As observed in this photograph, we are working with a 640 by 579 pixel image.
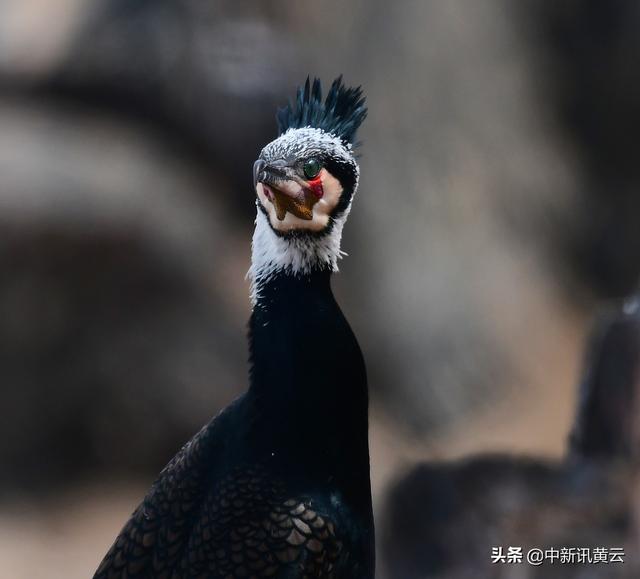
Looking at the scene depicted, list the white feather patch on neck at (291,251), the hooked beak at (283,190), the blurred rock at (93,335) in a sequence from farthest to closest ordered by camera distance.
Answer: the blurred rock at (93,335) < the white feather patch on neck at (291,251) < the hooked beak at (283,190)

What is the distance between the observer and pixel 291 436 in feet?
7.96

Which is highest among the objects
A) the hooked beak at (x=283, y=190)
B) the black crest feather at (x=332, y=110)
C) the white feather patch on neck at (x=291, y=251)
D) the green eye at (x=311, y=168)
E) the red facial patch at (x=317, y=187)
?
the black crest feather at (x=332, y=110)

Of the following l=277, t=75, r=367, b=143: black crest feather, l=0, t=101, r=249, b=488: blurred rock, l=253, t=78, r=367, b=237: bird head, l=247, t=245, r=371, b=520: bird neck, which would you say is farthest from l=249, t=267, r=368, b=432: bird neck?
l=0, t=101, r=249, b=488: blurred rock

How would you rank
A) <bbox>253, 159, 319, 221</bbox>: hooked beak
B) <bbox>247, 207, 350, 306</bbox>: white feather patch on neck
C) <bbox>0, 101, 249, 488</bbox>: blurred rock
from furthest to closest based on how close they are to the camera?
<bbox>0, 101, 249, 488</bbox>: blurred rock
<bbox>247, 207, 350, 306</bbox>: white feather patch on neck
<bbox>253, 159, 319, 221</bbox>: hooked beak

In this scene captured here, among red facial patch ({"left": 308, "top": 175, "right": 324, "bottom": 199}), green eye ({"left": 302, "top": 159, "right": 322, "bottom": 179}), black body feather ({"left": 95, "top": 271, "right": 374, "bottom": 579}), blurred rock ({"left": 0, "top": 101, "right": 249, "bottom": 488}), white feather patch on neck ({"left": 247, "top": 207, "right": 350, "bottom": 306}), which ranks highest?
blurred rock ({"left": 0, "top": 101, "right": 249, "bottom": 488})

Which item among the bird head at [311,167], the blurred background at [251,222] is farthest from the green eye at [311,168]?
the blurred background at [251,222]

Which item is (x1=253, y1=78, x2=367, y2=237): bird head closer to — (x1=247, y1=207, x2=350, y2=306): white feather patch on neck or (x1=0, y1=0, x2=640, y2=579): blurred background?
(x1=247, y1=207, x2=350, y2=306): white feather patch on neck

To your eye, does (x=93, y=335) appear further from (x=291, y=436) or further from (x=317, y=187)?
(x=317, y=187)

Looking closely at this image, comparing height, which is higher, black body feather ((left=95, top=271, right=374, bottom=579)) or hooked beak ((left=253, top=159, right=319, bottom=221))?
hooked beak ((left=253, top=159, right=319, bottom=221))

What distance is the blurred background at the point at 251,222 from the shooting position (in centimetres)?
629

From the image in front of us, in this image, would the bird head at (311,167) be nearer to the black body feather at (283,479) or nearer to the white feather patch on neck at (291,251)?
the white feather patch on neck at (291,251)

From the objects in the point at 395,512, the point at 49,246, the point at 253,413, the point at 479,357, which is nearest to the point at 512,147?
the point at 479,357

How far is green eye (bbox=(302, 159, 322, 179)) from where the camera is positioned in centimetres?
232

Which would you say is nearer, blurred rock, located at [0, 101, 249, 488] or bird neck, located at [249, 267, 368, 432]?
bird neck, located at [249, 267, 368, 432]
